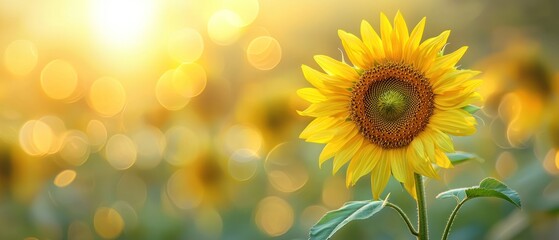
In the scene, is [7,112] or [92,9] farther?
[92,9]

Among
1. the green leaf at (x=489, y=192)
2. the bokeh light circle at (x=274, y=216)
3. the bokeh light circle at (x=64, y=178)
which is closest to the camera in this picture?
the green leaf at (x=489, y=192)

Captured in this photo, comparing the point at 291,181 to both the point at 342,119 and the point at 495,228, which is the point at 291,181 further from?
the point at 342,119

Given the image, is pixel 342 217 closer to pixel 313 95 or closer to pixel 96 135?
pixel 313 95

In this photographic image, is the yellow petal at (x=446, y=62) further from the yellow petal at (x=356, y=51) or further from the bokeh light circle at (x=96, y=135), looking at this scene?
the bokeh light circle at (x=96, y=135)

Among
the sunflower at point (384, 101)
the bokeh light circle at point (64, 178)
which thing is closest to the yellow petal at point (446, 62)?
the sunflower at point (384, 101)

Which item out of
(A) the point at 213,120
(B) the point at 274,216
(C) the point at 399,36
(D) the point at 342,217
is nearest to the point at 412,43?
(C) the point at 399,36

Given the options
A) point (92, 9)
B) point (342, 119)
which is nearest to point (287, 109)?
point (92, 9)

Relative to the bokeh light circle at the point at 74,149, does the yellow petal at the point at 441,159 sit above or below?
above

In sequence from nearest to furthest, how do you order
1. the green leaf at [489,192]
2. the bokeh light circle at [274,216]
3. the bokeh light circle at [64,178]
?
the green leaf at [489,192], the bokeh light circle at [274,216], the bokeh light circle at [64,178]
